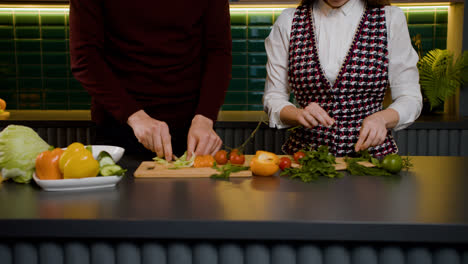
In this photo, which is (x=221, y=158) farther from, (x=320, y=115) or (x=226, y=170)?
(x=320, y=115)

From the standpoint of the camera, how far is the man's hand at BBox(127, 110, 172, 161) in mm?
1422

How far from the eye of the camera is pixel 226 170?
4.20ft

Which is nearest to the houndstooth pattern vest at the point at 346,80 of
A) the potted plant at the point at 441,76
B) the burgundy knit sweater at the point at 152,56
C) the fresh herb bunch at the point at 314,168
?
the burgundy knit sweater at the point at 152,56

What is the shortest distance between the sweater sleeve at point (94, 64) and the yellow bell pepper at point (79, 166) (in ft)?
1.29

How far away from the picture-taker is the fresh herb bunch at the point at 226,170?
1.27 meters

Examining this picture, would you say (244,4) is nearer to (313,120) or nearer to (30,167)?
(313,120)

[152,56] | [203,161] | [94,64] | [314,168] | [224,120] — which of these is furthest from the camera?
[224,120]

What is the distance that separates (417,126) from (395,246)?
1.86 m

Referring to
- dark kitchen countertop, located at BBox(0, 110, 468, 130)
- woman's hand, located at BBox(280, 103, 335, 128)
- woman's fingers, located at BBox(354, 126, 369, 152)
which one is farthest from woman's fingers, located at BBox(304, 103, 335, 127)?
dark kitchen countertop, located at BBox(0, 110, 468, 130)

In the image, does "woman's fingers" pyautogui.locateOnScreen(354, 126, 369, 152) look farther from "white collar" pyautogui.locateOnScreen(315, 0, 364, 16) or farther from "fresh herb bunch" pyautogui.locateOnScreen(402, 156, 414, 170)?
"white collar" pyautogui.locateOnScreen(315, 0, 364, 16)

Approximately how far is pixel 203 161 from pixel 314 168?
0.32m

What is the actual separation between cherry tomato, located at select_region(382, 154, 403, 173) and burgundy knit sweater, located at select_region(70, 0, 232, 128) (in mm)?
605

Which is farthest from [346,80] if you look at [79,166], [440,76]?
[440,76]

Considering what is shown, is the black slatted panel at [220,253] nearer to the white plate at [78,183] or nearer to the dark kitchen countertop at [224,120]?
the white plate at [78,183]
